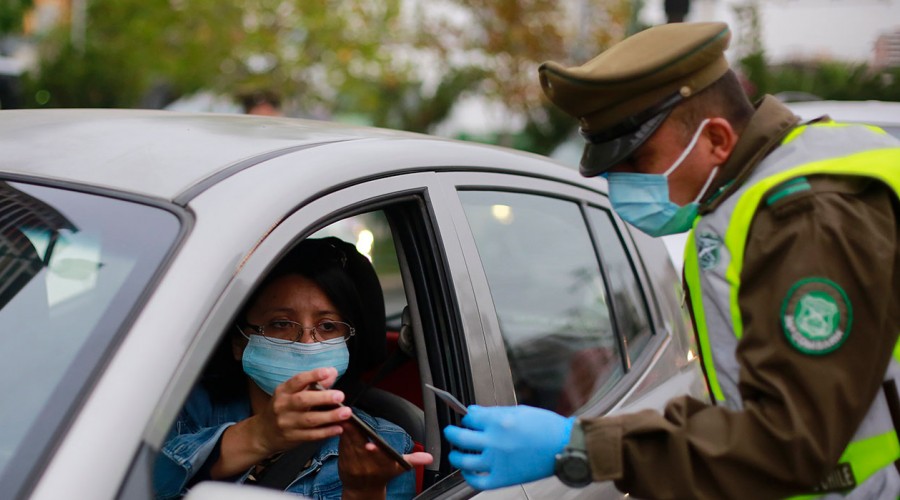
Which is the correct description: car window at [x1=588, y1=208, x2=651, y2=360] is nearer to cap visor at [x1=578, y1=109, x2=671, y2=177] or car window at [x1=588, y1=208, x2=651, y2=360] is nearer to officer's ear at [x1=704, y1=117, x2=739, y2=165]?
cap visor at [x1=578, y1=109, x2=671, y2=177]

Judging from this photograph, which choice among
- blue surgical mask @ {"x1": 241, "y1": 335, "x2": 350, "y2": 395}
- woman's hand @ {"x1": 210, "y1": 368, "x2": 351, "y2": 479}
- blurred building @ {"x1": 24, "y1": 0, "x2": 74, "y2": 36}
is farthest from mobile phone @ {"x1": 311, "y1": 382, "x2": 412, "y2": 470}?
blurred building @ {"x1": 24, "y1": 0, "x2": 74, "y2": 36}

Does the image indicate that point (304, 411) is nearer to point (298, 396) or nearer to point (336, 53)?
point (298, 396)

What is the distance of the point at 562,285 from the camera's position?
3041 millimetres

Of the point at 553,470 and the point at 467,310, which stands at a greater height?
the point at 467,310

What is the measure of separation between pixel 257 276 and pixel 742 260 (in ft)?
2.65

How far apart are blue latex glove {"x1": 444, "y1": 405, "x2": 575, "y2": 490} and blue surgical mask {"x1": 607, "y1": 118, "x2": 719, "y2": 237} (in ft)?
1.44

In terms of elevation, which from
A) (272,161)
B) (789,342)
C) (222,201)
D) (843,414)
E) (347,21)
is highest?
(347,21)

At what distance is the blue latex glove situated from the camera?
183 centimetres

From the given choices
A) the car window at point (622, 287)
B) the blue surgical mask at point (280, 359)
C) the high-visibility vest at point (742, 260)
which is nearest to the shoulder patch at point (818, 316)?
the high-visibility vest at point (742, 260)

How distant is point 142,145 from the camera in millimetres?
2037

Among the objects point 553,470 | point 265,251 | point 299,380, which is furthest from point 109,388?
point 553,470

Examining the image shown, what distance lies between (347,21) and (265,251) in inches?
555

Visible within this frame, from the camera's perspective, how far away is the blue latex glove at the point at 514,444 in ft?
6.01

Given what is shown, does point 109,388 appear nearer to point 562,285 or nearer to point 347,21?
point 562,285
